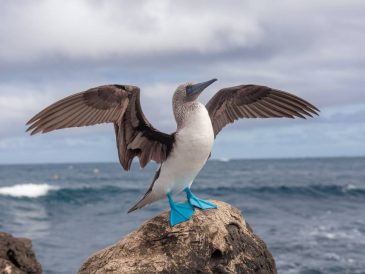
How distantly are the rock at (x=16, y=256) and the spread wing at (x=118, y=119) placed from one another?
159 inches

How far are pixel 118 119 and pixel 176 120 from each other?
0.58 metres

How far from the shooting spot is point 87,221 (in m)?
28.6

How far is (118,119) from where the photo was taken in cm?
611

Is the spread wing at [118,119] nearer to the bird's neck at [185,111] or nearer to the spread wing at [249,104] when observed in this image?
the bird's neck at [185,111]

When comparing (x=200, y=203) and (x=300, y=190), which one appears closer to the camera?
(x=200, y=203)

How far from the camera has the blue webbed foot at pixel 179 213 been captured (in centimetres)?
582

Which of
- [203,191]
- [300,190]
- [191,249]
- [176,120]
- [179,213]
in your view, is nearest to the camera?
[191,249]

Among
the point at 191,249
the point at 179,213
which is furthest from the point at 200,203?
the point at 191,249

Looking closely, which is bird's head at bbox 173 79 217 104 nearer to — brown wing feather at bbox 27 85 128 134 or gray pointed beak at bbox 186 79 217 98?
gray pointed beak at bbox 186 79 217 98

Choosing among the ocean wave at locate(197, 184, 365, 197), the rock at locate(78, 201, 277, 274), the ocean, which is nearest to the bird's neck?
the rock at locate(78, 201, 277, 274)

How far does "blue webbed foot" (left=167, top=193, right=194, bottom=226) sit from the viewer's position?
582cm

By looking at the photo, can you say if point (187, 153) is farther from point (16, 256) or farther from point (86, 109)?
point (16, 256)

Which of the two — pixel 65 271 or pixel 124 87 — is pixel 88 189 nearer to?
pixel 65 271

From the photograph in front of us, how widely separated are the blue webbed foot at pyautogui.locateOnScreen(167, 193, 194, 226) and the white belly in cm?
22
